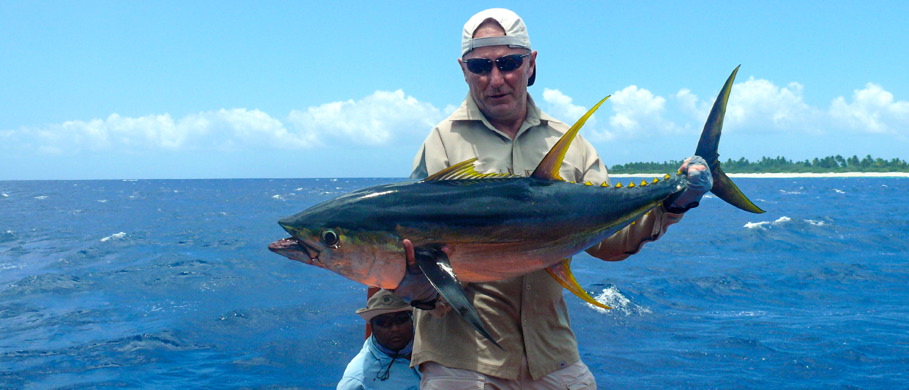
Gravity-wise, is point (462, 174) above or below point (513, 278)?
above

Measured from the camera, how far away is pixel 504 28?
3.23m

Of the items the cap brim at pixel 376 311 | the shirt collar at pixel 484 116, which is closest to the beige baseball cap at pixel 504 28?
the shirt collar at pixel 484 116

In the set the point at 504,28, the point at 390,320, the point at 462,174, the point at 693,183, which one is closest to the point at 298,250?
the point at 462,174

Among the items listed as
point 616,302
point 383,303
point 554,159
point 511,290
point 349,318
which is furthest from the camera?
point 616,302

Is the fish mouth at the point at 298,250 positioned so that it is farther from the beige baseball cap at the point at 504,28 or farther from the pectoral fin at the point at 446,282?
the beige baseball cap at the point at 504,28

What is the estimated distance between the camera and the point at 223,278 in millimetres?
17859

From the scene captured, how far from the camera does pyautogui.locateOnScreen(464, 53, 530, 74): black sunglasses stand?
10.5 ft

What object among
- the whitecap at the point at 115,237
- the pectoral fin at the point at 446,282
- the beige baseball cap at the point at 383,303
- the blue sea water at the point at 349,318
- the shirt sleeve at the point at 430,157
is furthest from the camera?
the whitecap at the point at 115,237

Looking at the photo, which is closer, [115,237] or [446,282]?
[446,282]

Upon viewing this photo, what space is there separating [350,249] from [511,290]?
873mm

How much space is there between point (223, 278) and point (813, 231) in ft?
78.3

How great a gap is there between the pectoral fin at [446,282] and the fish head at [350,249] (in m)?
0.12

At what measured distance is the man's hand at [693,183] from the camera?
9.79 ft

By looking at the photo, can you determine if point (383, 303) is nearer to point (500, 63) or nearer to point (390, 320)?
point (390, 320)
